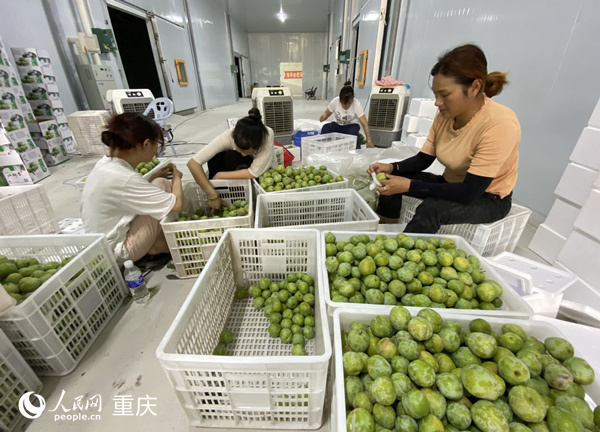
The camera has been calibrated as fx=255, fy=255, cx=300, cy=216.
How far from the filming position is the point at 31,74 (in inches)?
174

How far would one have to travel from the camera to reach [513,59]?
2744 millimetres

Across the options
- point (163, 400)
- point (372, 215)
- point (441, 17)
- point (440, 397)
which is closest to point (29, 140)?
point (163, 400)

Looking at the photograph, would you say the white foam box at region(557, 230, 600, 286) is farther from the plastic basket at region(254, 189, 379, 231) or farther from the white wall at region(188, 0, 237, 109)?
the white wall at region(188, 0, 237, 109)

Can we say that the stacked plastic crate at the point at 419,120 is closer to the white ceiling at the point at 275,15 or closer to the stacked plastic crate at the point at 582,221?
the stacked plastic crate at the point at 582,221

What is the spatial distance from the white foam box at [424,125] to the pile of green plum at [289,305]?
11.8 ft

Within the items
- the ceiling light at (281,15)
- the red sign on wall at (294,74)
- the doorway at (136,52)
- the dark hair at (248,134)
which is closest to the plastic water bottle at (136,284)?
the dark hair at (248,134)

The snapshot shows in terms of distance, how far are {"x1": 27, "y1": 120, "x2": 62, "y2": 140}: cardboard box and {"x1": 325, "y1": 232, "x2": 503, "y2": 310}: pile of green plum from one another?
19.3 ft

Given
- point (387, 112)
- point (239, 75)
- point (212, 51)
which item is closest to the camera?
point (387, 112)

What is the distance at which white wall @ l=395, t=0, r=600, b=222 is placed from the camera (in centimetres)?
208

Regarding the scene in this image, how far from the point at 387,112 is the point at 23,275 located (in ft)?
17.4

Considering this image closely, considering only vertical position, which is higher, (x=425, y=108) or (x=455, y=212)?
(x=425, y=108)

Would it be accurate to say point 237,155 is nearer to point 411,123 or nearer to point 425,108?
point 411,123

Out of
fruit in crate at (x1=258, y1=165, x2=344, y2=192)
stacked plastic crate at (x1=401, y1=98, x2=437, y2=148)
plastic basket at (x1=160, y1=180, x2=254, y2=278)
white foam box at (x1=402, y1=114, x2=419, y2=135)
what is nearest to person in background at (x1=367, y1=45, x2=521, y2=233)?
fruit in crate at (x1=258, y1=165, x2=344, y2=192)

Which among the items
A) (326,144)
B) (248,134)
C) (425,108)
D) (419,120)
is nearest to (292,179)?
(248,134)
